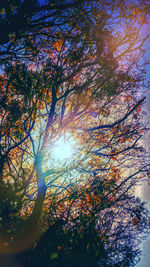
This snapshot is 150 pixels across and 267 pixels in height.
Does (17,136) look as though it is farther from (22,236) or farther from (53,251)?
(53,251)

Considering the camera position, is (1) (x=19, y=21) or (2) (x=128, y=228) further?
(2) (x=128, y=228)

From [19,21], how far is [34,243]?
11500 mm

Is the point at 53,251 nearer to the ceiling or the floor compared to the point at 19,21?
nearer to the floor

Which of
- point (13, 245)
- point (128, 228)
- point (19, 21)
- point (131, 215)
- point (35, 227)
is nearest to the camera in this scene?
point (19, 21)

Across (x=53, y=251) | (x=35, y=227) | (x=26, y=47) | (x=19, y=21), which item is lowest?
(x=53, y=251)

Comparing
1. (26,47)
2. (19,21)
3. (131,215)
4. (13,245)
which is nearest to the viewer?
(19,21)

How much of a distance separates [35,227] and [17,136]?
6153mm

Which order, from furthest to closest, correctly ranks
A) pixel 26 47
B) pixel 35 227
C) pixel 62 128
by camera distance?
pixel 62 128 → pixel 35 227 → pixel 26 47

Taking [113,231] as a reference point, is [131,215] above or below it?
above

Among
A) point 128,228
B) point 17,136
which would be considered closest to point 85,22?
point 17,136

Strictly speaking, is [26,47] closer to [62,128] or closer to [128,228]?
[62,128]

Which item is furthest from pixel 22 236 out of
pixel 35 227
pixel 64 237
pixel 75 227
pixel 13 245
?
pixel 75 227

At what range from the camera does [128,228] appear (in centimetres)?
1486

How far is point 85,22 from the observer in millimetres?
7562
